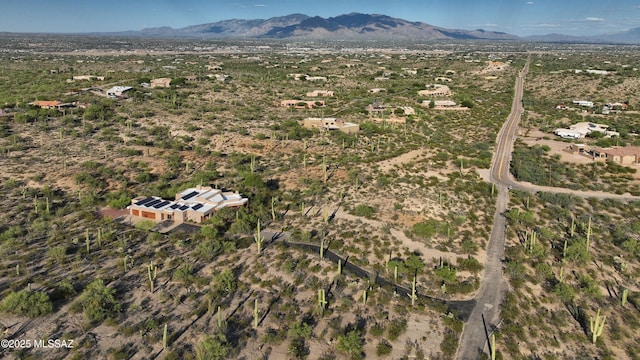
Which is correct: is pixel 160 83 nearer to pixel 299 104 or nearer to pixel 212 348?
pixel 299 104

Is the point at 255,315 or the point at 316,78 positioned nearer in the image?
the point at 255,315

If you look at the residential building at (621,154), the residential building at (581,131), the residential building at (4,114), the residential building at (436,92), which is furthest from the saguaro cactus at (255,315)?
the residential building at (436,92)

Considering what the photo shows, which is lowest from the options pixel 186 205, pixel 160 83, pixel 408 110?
pixel 186 205

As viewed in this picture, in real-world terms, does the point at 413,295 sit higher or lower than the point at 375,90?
lower

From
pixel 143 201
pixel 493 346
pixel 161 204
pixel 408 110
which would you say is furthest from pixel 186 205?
pixel 408 110

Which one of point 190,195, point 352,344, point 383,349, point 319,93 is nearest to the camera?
point 352,344

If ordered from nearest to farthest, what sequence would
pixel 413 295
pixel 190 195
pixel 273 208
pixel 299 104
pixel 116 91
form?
pixel 413 295 < pixel 273 208 < pixel 190 195 < pixel 116 91 < pixel 299 104

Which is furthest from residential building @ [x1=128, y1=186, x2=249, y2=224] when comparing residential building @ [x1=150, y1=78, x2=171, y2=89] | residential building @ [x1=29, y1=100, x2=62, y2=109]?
residential building @ [x1=150, y1=78, x2=171, y2=89]

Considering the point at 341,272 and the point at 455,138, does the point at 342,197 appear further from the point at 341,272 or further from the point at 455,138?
the point at 455,138

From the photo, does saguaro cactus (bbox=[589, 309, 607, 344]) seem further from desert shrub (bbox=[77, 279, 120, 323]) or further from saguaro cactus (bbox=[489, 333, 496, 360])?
desert shrub (bbox=[77, 279, 120, 323])
